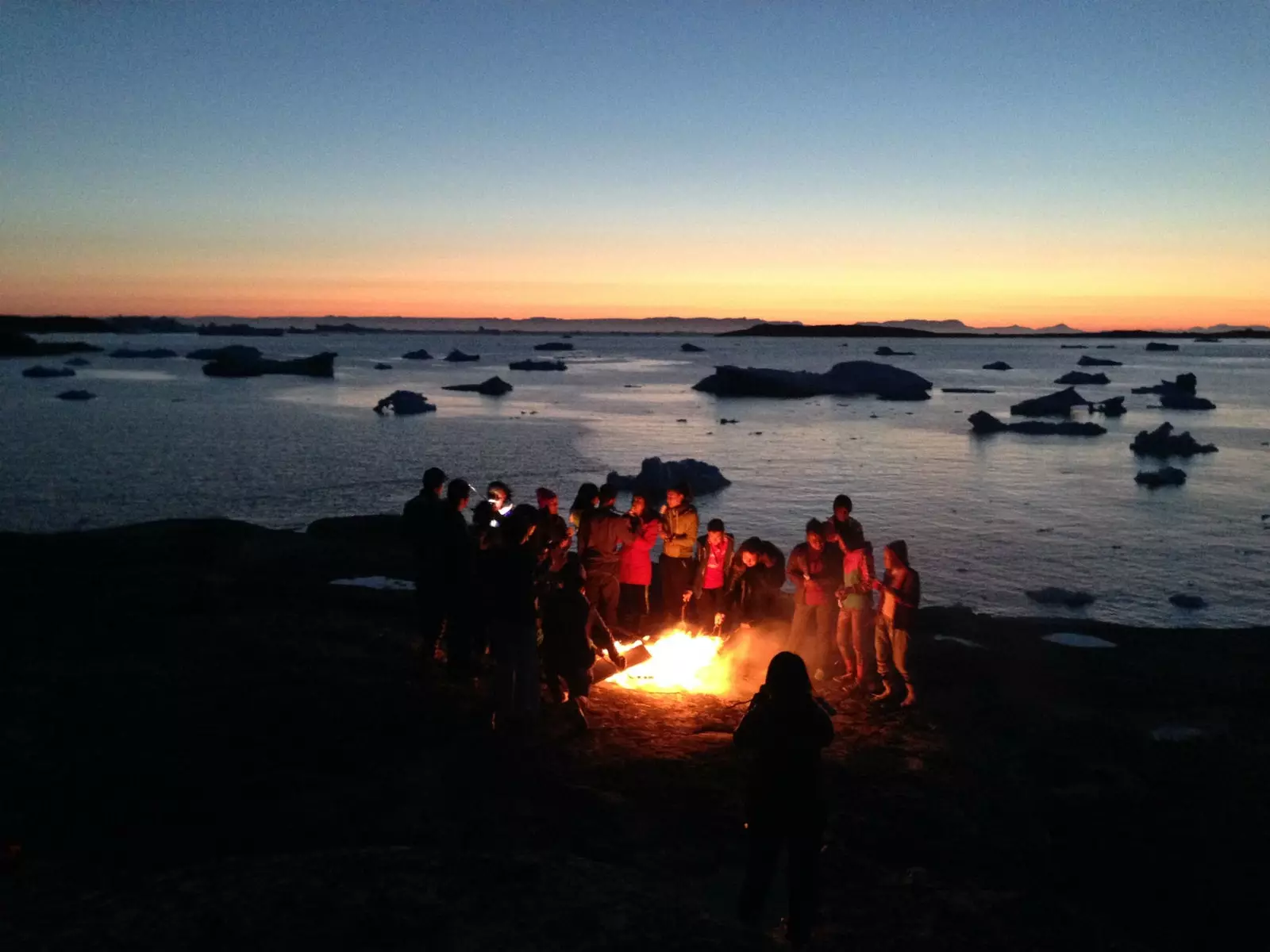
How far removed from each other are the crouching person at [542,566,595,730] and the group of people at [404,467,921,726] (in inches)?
0.4

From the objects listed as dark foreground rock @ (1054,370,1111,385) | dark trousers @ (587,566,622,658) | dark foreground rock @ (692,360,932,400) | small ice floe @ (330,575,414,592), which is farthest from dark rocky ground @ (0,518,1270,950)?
dark foreground rock @ (1054,370,1111,385)

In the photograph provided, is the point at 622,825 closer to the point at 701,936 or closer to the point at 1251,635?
the point at 701,936

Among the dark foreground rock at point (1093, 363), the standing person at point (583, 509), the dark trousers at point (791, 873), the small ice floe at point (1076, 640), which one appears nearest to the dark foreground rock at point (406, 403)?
the small ice floe at point (1076, 640)

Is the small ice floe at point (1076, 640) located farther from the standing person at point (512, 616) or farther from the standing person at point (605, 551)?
the standing person at point (512, 616)

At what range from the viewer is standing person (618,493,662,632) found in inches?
388

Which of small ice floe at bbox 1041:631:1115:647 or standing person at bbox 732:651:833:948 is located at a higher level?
standing person at bbox 732:651:833:948

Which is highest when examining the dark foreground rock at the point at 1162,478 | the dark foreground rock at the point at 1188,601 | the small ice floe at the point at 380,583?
the small ice floe at the point at 380,583

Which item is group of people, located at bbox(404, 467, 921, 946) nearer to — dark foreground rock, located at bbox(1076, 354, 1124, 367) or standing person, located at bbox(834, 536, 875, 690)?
standing person, located at bbox(834, 536, 875, 690)

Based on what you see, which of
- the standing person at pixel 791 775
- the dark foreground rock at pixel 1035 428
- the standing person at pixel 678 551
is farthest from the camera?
the dark foreground rock at pixel 1035 428

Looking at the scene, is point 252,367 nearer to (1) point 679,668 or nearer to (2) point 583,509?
(2) point 583,509

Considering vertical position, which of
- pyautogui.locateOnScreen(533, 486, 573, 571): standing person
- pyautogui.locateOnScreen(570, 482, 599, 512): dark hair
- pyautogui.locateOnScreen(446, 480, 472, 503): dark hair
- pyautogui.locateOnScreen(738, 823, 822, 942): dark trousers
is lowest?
pyautogui.locateOnScreen(738, 823, 822, 942): dark trousers

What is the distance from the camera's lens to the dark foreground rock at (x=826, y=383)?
6875 cm

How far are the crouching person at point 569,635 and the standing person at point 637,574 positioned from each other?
2175 millimetres

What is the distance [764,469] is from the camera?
36.1 metres
